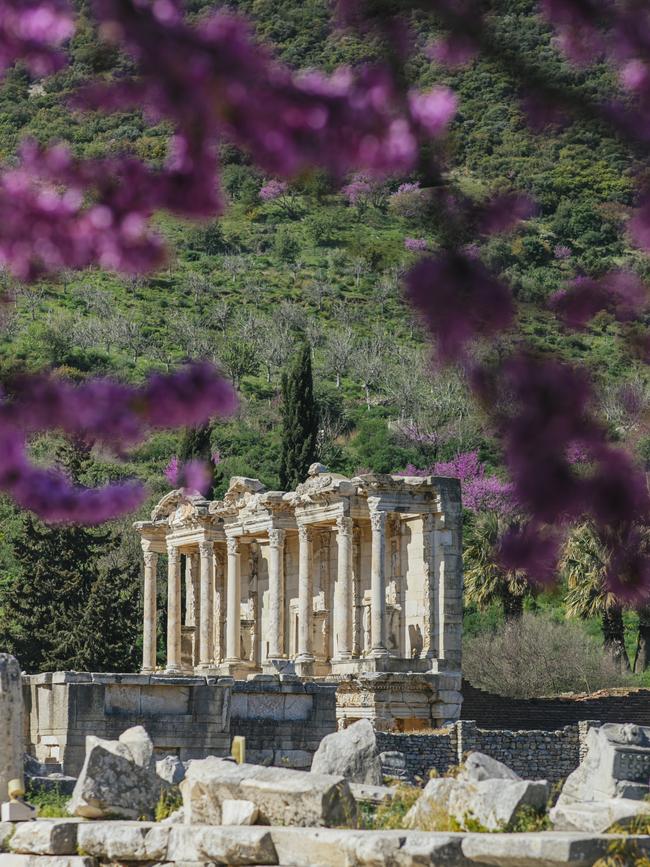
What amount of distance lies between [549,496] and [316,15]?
521cm

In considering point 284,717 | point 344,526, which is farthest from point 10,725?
point 344,526

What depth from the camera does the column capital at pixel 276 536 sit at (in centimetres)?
4875

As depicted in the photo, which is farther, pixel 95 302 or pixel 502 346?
pixel 95 302

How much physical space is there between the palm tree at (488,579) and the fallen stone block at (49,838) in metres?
39.8

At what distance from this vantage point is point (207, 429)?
5644cm

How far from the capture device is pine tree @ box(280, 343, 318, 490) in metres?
55.4

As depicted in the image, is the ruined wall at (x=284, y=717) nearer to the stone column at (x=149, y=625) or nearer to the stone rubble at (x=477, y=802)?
the stone column at (x=149, y=625)

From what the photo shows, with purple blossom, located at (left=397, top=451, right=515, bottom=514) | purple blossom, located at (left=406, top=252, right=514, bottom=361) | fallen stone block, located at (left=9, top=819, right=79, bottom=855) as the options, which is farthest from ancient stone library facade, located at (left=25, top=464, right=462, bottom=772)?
purple blossom, located at (left=406, top=252, right=514, bottom=361)

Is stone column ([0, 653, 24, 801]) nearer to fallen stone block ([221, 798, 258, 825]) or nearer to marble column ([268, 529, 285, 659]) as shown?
fallen stone block ([221, 798, 258, 825])

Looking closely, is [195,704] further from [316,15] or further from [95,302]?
[95,302]

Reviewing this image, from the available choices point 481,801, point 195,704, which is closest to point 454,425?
point 195,704

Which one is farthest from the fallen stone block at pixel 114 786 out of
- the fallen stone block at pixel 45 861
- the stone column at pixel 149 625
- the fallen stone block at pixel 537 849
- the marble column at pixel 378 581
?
the stone column at pixel 149 625

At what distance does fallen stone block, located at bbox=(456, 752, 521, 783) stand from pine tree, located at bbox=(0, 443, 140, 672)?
114ft

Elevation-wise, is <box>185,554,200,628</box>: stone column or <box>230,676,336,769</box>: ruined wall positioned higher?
<box>185,554,200,628</box>: stone column
